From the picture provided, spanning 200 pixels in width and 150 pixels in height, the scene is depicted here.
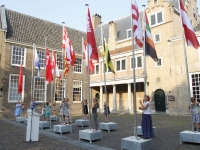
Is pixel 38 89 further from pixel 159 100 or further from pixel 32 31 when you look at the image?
pixel 159 100

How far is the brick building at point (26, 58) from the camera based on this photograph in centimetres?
2095

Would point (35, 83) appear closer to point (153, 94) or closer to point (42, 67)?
point (42, 67)

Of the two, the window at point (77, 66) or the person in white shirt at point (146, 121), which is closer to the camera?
the person in white shirt at point (146, 121)

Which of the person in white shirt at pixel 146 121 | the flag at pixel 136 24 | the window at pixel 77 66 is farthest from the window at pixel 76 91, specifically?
the flag at pixel 136 24

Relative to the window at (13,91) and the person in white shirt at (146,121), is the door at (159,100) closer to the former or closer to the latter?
the person in white shirt at (146,121)

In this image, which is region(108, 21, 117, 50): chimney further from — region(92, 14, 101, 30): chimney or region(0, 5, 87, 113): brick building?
region(92, 14, 101, 30): chimney

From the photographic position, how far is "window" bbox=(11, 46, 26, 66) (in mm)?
21861

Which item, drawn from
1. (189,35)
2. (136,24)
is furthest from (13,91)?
(189,35)

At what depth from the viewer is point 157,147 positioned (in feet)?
22.0

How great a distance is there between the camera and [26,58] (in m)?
22.8

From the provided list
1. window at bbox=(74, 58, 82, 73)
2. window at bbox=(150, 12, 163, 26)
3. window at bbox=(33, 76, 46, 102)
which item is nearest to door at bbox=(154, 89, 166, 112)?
window at bbox=(150, 12, 163, 26)

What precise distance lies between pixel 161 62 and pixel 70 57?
1351 cm

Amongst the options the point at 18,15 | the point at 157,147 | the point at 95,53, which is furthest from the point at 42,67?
the point at 157,147

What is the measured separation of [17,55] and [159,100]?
712 inches
